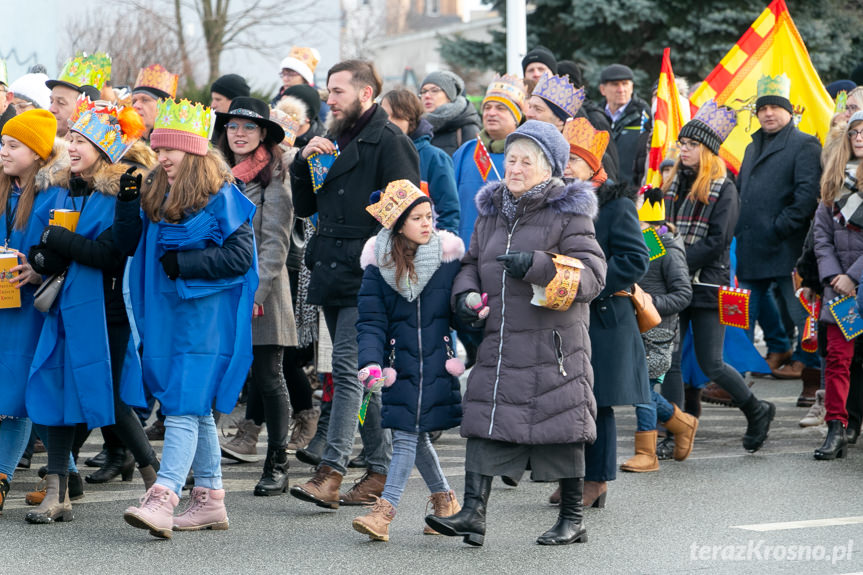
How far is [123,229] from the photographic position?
644cm

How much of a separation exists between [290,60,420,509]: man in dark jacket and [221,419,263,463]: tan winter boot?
4.21ft

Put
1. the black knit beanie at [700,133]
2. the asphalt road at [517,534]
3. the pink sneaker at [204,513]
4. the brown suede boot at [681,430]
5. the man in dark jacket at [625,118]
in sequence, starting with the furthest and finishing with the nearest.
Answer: the man in dark jacket at [625,118] → the black knit beanie at [700,133] → the brown suede boot at [681,430] → the pink sneaker at [204,513] → the asphalt road at [517,534]

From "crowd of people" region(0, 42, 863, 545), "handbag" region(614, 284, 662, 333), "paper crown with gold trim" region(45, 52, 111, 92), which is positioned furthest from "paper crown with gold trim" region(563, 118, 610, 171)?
"paper crown with gold trim" region(45, 52, 111, 92)

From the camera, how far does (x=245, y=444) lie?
8.52 metres

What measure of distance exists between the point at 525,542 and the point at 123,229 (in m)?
2.40

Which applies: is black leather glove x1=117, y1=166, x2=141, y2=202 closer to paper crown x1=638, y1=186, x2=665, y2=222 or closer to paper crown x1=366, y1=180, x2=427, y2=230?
paper crown x1=366, y1=180, x2=427, y2=230

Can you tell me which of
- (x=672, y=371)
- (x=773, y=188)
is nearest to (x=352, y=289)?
(x=672, y=371)

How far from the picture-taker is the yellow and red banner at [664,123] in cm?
1077

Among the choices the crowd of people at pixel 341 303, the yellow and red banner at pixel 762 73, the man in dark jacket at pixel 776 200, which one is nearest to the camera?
the crowd of people at pixel 341 303

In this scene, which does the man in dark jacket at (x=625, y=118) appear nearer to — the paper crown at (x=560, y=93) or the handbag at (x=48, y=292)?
the paper crown at (x=560, y=93)

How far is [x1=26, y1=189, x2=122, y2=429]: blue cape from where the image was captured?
666 centimetres

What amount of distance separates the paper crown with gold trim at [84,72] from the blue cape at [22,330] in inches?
109

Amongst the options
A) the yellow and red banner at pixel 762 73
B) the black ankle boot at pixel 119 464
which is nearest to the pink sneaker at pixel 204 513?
the black ankle boot at pixel 119 464

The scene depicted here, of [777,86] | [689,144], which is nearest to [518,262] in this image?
[689,144]
